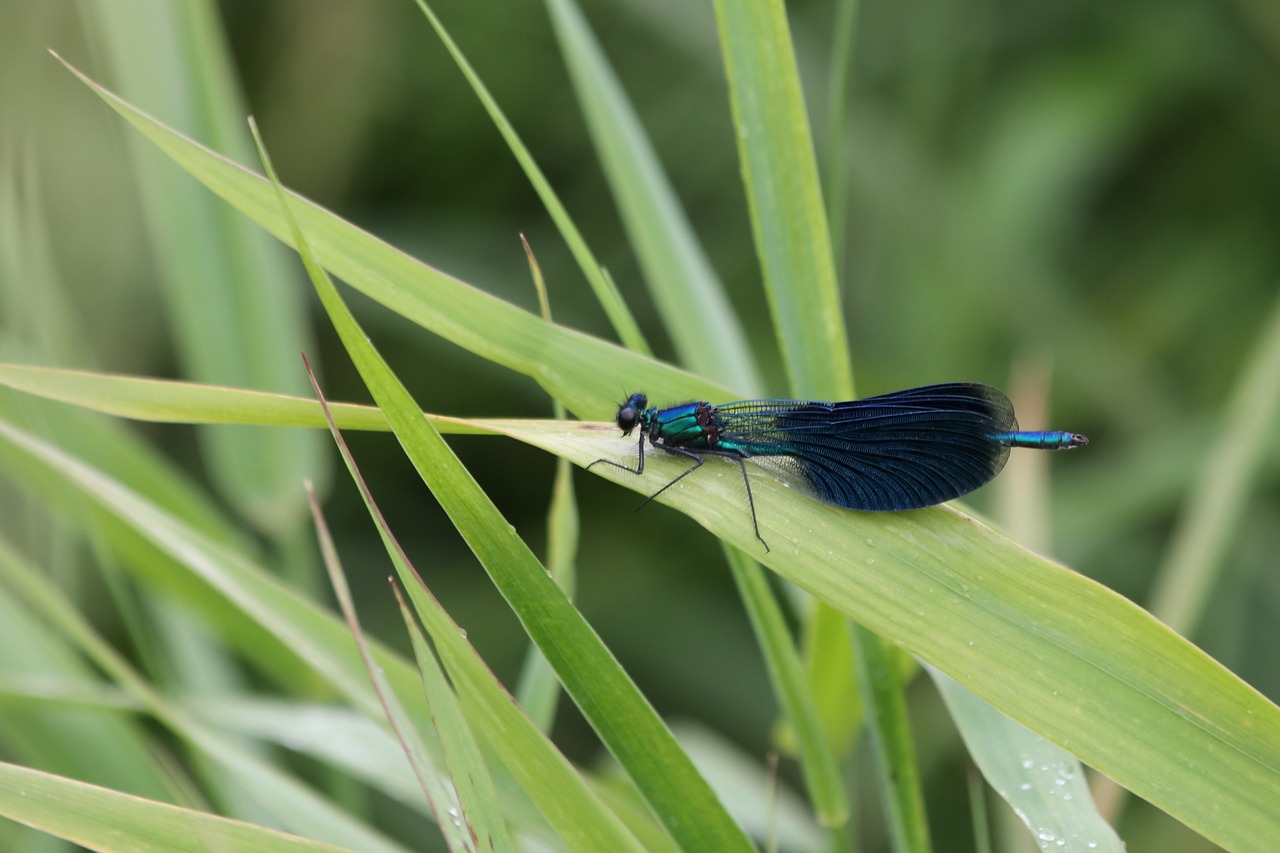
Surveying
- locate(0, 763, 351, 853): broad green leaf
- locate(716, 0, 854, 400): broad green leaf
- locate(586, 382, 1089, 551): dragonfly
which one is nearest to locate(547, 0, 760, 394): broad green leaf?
locate(586, 382, 1089, 551): dragonfly

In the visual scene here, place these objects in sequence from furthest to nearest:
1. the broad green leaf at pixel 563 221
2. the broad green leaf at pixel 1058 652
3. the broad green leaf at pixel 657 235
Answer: the broad green leaf at pixel 657 235 → the broad green leaf at pixel 563 221 → the broad green leaf at pixel 1058 652

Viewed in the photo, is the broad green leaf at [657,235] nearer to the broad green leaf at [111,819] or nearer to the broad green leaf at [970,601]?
the broad green leaf at [970,601]

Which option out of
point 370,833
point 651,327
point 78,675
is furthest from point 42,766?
point 651,327

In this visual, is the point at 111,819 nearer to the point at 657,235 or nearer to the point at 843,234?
the point at 657,235

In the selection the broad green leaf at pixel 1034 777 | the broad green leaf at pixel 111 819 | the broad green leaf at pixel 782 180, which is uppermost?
the broad green leaf at pixel 782 180

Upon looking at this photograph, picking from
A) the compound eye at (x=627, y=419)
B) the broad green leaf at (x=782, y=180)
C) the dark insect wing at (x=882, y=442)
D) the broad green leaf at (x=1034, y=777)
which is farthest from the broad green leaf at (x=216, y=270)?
the broad green leaf at (x=1034, y=777)

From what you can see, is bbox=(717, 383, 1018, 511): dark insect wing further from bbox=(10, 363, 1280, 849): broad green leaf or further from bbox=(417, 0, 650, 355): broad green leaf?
bbox=(417, 0, 650, 355): broad green leaf

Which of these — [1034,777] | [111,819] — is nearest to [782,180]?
[1034,777]

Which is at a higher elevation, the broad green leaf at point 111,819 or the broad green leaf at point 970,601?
the broad green leaf at point 970,601

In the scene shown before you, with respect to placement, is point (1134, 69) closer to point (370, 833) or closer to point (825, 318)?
point (825, 318)
